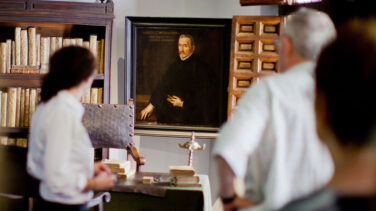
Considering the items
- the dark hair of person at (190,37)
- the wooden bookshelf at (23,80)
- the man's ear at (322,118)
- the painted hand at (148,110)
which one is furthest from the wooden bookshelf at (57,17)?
the man's ear at (322,118)

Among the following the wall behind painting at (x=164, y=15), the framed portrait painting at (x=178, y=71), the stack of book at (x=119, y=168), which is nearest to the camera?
the stack of book at (x=119, y=168)

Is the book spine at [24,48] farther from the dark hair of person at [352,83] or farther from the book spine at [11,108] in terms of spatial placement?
the dark hair of person at [352,83]

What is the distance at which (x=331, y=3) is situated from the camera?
3.47 metres

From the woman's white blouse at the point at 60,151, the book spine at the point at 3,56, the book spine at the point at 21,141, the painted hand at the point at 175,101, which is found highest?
the book spine at the point at 3,56

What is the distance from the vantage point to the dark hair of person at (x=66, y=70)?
1.75 metres

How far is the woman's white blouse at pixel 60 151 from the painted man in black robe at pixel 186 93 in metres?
2.65

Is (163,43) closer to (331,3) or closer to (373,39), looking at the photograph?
(331,3)

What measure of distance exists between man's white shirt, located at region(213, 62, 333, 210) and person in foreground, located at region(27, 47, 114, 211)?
58cm

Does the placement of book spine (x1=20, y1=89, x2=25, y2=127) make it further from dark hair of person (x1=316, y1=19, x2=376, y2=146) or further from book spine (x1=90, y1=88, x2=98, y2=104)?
dark hair of person (x1=316, y1=19, x2=376, y2=146)

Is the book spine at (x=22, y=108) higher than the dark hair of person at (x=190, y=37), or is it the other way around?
the dark hair of person at (x=190, y=37)

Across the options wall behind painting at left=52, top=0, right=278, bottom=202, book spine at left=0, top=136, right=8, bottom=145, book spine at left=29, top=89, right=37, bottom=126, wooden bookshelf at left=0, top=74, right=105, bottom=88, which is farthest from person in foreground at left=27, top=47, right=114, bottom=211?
wall behind painting at left=52, top=0, right=278, bottom=202

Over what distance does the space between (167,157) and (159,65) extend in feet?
3.56

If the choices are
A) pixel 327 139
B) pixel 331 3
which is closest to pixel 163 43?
pixel 331 3

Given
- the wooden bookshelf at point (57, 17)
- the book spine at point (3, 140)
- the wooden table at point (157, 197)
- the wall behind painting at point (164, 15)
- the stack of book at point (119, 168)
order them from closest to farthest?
the wooden table at point (157, 197)
the stack of book at point (119, 168)
the wooden bookshelf at point (57, 17)
the book spine at point (3, 140)
the wall behind painting at point (164, 15)
